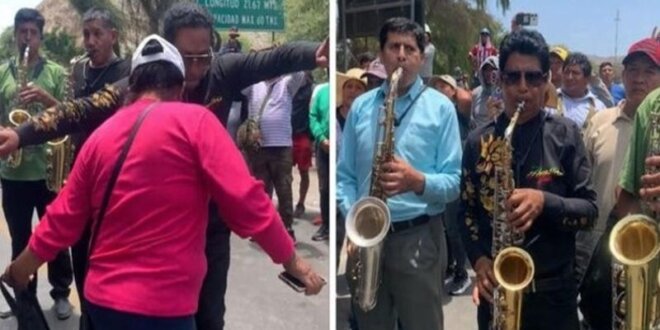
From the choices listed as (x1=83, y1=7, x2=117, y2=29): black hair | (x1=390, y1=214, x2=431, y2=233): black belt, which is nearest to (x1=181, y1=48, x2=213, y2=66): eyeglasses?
(x1=83, y1=7, x2=117, y2=29): black hair

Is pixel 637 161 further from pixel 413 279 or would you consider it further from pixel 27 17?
pixel 27 17

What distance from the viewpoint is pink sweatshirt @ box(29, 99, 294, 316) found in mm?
2234

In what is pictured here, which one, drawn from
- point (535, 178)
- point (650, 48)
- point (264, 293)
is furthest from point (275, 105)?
point (650, 48)

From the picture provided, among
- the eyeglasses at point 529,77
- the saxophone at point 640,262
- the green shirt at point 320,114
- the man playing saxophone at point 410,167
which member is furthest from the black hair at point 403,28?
the saxophone at point 640,262

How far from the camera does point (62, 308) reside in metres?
3.10

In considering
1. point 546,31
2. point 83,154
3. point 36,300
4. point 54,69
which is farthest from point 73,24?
point 546,31

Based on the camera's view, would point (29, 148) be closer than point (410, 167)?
No

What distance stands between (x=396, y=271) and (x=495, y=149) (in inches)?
23.8

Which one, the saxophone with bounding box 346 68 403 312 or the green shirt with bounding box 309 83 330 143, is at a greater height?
the green shirt with bounding box 309 83 330 143

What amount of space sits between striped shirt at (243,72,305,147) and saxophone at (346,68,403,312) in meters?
0.37

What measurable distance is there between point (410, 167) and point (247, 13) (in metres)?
0.75

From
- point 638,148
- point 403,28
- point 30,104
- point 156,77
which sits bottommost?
point 638,148

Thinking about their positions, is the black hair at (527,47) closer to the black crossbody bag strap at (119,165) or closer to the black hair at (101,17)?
the black crossbody bag strap at (119,165)

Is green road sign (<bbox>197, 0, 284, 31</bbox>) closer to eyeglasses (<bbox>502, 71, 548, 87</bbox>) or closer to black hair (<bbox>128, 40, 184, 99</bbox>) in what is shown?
black hair (<bbox>128, 40, 184, 99</bbox>)
